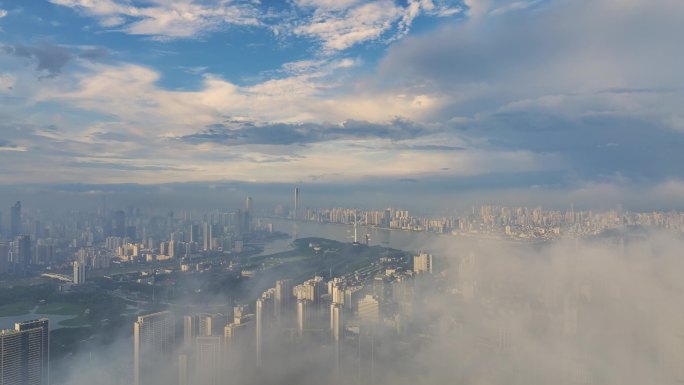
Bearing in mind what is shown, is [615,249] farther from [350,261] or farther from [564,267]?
[350,261]

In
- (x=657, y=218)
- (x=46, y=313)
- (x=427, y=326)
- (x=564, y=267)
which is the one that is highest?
(x=657, y=218)

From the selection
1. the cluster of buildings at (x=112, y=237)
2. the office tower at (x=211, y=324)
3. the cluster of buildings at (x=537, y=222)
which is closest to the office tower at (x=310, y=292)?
the office tower at (x=211, y=324)

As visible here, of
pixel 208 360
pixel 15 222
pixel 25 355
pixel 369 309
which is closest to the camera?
pixel 25 355

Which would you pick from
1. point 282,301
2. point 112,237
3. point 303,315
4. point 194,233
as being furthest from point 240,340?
point 112,237

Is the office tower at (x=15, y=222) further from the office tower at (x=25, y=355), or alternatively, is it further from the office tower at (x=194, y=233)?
the office tower at (x=25, y=355)

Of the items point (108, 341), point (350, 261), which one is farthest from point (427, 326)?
point (350, 261)

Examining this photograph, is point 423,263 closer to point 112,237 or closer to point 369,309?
point 369,309

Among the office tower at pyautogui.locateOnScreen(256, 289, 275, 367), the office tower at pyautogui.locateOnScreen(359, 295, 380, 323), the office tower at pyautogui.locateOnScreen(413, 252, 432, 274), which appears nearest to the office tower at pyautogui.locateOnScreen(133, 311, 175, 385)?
the office tower at pyautogui.locateOnScreen(256, 289, 275, 367)
